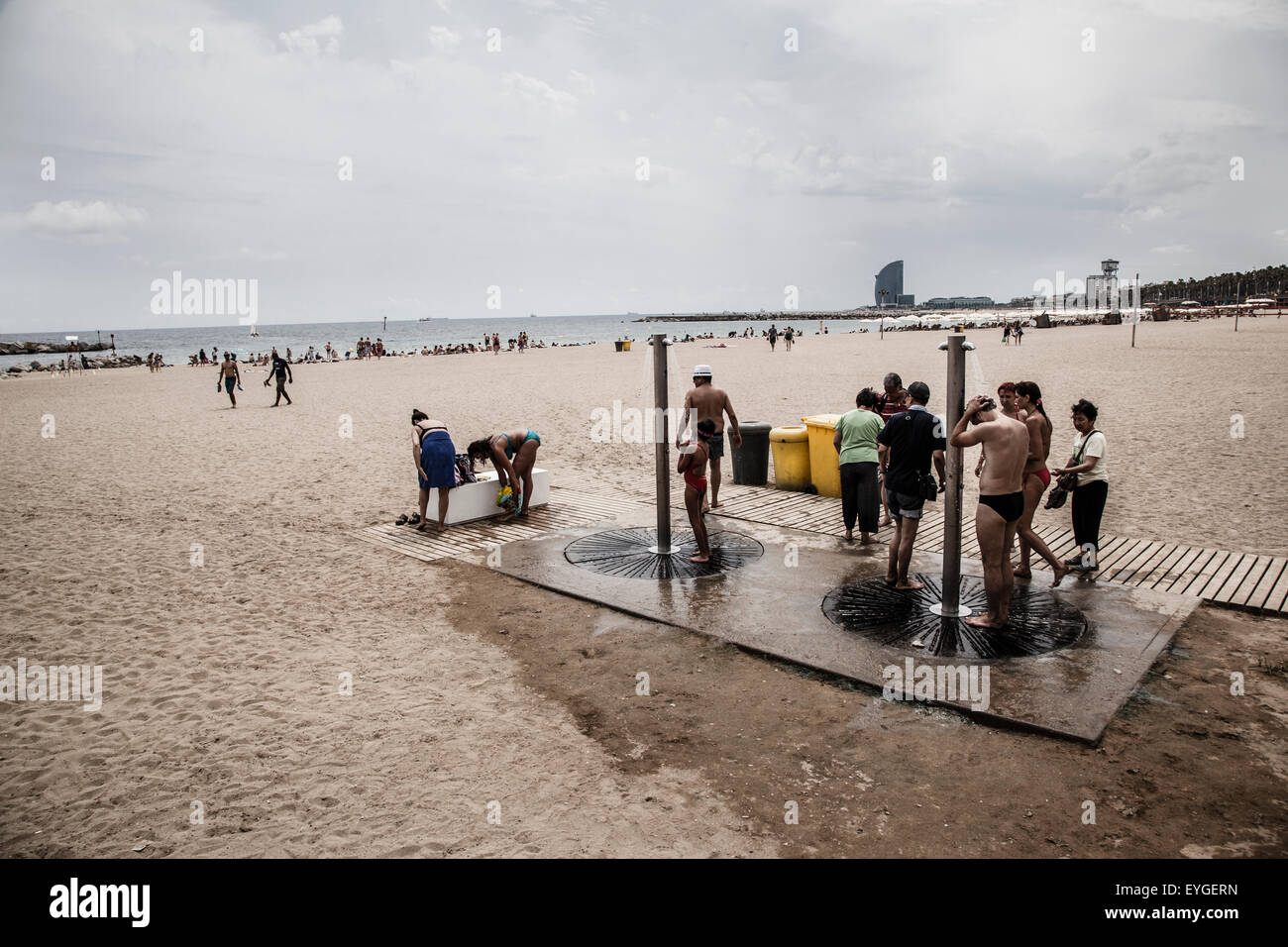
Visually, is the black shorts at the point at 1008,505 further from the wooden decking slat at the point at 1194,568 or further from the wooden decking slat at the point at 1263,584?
the wooden decking slat at the point at 1263,584

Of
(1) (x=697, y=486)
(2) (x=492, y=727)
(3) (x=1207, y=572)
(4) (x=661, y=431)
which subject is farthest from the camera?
(1) (x=697, y=486)

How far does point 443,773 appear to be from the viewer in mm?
4082

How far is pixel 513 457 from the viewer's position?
31.2ft

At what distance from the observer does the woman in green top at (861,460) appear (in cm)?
767

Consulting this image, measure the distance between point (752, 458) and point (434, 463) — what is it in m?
4.46

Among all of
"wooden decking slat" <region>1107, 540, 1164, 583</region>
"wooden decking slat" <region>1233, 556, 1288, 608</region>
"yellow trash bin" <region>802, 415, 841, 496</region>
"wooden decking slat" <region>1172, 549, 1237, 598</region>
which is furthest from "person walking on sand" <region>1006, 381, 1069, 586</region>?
"yellow trash bin" <region>802, 415, 841, 496</region>

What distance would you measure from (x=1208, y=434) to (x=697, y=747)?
13122 millimetres

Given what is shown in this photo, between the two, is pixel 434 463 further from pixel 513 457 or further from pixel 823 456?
pixel 823 456

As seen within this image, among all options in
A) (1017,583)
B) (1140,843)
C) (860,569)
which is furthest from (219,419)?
(1140,843)

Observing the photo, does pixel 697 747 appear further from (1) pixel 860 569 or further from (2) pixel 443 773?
(1) pixel 860 569

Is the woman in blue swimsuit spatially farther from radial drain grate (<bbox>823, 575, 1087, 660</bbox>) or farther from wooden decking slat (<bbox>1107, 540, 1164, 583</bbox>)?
wooden decking slat (<bbox>1107, 540, 1164, 583</bbox>)

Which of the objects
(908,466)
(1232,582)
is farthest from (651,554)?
(1232,582)

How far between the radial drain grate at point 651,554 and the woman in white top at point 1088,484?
115 inches
